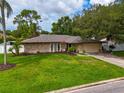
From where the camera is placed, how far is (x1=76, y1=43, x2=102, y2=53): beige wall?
164ft

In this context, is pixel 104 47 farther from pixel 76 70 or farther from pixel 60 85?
pixel 60 85

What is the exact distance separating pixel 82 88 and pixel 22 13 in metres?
64.0

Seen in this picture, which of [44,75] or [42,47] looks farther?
[42,47]

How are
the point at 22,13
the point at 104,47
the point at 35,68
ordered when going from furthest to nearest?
1. the point at 22,13
2. the point at 104,47
3. the point at 35,68

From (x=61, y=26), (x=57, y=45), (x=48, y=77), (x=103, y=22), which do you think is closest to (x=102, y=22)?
(x=103, y=22)

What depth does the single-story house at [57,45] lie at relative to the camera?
49938 mm

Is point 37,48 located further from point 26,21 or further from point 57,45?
point 26,21

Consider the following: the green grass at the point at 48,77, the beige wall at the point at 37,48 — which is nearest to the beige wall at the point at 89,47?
the beige wall at the point at 37,48

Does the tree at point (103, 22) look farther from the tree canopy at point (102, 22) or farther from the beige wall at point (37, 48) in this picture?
the beige wall at point (37, 48)

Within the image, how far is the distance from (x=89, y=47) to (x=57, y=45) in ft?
18.1

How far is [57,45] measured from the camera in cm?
5097

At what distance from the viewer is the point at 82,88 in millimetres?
17734

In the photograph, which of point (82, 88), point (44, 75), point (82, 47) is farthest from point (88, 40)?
point (82, 88)

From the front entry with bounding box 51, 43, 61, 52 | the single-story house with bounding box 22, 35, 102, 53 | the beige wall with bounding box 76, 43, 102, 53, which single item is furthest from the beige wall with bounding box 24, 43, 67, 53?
the beige wall with bounding box 76, 43, 102, 53
